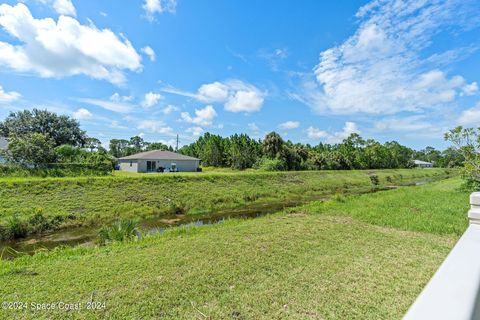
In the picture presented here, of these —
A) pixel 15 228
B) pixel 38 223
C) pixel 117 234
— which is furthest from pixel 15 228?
pixel 117 234

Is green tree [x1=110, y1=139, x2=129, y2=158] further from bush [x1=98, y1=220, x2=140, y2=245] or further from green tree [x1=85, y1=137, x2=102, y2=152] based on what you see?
bush [x1=98, y1=220, x2=140, y2=245]

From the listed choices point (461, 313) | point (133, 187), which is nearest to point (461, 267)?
point (461, 313)

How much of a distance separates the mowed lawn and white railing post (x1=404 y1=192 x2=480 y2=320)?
6.70ft

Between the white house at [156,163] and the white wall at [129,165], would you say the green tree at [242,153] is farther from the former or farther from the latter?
the white wall at [129,165]

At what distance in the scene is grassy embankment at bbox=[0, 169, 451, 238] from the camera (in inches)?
414

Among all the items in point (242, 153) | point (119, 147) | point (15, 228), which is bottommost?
point (15, 228)

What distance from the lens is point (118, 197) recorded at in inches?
543

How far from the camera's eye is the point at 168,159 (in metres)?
30.5

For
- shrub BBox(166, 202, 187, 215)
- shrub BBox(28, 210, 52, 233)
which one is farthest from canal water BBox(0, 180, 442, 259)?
shrub BBox(166, 202, 187, 215)

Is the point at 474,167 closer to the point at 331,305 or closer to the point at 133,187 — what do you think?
the point at 331,305

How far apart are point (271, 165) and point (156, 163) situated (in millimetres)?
15545

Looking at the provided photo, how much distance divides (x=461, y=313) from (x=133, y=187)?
1634cm

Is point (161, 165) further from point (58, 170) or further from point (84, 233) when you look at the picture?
point (84, 233)

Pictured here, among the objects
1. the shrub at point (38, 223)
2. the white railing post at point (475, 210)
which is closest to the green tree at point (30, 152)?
the shrub at point (38, 223)
